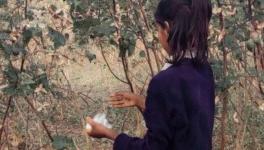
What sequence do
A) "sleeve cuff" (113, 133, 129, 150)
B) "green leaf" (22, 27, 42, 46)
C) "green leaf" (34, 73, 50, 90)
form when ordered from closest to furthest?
"sleeve cuff" (113, 133, 129, 150)
"green leaf" (22, 27, 42, 46)
"green leaf" (34, 73, 50, 90)

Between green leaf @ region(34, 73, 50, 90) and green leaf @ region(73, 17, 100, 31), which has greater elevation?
green leaf @ region(73, 17, 100, 31)

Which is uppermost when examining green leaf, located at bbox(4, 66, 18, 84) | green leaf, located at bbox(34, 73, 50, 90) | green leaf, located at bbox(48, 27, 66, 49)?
green leaf, located at bbox(48, 27, 66, 49)

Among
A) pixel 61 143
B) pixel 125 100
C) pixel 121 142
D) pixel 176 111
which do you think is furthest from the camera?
pixel 61 143

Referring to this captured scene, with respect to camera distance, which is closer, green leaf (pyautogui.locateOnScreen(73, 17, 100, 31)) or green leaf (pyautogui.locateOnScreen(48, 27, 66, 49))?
green leaf (pyautogui.locateOnScreen(48, 27, 66, 49))

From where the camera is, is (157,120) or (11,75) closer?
(157,120)

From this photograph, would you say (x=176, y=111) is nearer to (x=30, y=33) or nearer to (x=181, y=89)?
(x=181, y=89)

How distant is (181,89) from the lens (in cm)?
201

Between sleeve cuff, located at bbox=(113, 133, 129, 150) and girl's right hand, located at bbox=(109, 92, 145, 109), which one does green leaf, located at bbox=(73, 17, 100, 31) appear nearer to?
girl's right hand, located at bbox=(109, 92, 145, 109)

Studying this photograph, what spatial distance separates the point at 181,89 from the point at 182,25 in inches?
8.2

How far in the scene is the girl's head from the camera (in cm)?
205

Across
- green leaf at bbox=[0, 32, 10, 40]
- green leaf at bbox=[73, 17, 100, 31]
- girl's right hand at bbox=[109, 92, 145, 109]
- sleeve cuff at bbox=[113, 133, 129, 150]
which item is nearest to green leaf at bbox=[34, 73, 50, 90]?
green leaf at bbox=[0, 32, 10, 40]

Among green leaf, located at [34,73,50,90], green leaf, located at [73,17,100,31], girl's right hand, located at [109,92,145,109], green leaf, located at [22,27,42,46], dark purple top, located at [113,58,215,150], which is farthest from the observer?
green leaf, located at [73,17,100,31]

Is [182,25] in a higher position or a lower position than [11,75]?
higher

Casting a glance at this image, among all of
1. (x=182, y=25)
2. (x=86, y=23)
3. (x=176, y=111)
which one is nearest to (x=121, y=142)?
(x=176, y=111)
